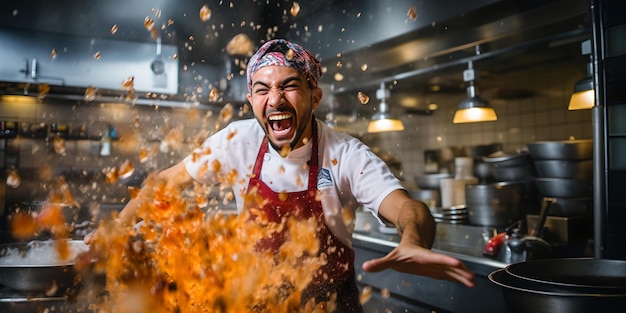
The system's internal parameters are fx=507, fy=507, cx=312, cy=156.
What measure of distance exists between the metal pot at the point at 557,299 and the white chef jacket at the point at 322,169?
28.1 inches

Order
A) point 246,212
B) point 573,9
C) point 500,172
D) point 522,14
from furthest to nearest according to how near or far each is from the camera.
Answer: point 500,172 < point 522,14 < point 573,9 < point 246,212

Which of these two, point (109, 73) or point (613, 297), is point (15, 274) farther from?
point (109, 73)

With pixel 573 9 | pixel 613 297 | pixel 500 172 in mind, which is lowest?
pixel 613 297

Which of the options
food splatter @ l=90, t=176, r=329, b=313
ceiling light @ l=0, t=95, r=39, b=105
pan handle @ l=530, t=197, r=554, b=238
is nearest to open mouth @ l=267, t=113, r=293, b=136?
food splatter @ l=90, t=176, r=329, b=313

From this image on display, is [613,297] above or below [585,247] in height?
above

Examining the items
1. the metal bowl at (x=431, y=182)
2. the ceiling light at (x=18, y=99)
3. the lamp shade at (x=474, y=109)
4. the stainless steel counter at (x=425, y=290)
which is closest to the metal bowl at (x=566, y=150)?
the lamp shade at (x=474, y=109)

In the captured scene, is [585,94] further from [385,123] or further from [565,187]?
[385,123]

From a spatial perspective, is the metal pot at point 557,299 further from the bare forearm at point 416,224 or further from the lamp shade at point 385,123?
the lamp shade at point 385,123

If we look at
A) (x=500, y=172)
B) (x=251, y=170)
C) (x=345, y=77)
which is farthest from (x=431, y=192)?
(x=251, y=170)

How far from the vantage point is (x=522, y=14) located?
3.01 m

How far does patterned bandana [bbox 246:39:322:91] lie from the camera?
6.25 feet

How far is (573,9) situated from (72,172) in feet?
16.4

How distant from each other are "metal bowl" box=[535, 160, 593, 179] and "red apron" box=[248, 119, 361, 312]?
5.40 ft

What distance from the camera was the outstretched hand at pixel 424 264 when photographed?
1100mm
